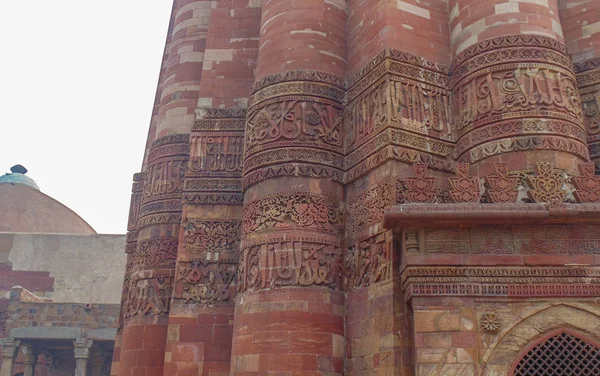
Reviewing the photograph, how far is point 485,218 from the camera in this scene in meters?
5.91

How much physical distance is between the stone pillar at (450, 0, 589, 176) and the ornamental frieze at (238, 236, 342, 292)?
2223 millimetres

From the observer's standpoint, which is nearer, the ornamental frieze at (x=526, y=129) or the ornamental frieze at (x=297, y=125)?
the ornamental frieze at (x=526, y=129)

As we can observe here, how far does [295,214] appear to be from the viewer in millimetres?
8141

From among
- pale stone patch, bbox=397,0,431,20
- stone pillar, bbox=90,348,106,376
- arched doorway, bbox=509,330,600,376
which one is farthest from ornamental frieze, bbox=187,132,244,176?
stone pillar, bbox=90,348,106,376

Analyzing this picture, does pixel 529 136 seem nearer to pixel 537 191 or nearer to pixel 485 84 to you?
pixel 485 84

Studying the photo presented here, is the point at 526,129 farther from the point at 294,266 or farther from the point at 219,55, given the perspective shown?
the point at 219,55

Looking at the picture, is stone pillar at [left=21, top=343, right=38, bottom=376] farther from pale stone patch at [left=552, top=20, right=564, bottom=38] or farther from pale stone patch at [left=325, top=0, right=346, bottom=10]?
pale stone patch at [left=552, top=20, right=564, bottom=38]

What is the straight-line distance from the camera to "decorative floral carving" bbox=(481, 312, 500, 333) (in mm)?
5633

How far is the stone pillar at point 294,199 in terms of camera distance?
755 cm

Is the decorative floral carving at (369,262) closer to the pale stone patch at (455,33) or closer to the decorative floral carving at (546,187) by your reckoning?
the decorative floral carving at (546,187)

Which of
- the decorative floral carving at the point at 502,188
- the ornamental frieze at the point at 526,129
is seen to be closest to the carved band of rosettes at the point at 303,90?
the ornamental frieze at the point at 526,129

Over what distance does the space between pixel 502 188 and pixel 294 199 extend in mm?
2942

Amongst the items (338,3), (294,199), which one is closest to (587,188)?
(294,199)

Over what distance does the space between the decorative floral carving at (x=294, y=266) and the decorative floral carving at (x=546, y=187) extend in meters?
2.79
